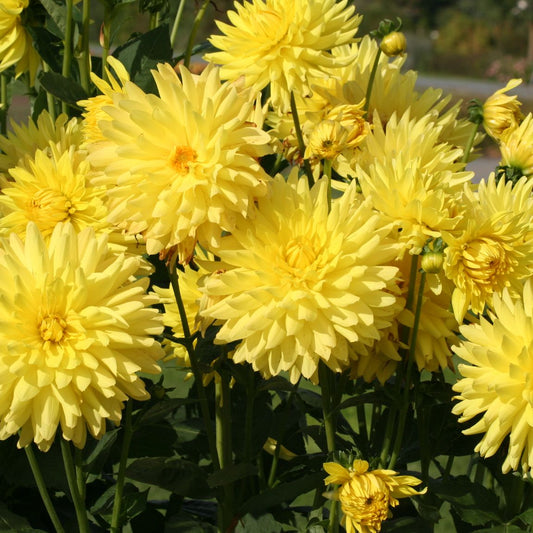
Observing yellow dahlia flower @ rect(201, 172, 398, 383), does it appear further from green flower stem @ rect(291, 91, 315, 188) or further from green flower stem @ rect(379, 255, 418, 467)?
green flower stem @ rect(291, 91, 315, 188)

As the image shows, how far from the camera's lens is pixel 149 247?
0.98 metres

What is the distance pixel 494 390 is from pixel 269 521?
18.7 inches

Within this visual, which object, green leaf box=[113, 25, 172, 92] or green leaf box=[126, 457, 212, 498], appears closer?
green leaf box=[126, 457, 212, 498]

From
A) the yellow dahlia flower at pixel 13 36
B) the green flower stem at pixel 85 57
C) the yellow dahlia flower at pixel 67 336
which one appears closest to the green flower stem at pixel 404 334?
the yellow dahlia flower at pixel 67 336

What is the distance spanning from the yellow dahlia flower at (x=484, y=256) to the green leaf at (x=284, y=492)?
13.3 inches

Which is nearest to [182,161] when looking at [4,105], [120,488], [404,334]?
[404,334]

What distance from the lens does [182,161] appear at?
1.00 metres

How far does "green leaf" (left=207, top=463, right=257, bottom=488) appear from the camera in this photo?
1227mm

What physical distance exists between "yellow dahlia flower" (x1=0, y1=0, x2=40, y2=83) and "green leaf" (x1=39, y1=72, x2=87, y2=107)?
0.17 m

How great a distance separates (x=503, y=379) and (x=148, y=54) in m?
0.84

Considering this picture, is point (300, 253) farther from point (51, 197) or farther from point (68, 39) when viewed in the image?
point (68, 39)

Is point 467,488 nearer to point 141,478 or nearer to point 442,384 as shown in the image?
point 442,384

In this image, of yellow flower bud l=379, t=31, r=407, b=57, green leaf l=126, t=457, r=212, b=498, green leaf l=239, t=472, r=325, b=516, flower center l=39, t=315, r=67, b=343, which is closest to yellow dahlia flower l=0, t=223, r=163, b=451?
flower center l=39, t=315, r=67, b=343

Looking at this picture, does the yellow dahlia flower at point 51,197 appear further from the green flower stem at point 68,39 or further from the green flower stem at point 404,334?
the green flower stem at point 404,334
